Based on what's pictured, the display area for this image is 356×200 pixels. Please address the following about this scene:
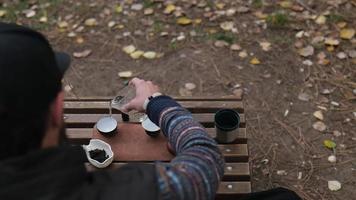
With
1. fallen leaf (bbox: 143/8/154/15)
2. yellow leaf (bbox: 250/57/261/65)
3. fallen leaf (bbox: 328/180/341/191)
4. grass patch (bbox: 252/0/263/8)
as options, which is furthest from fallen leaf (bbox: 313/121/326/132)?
fallen leaf (bbox: 143/8/154/15)

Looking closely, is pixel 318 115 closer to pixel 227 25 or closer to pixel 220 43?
pixel 220 43

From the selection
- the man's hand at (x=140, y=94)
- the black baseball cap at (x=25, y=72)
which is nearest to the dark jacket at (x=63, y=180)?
the black baseball cap at (x=25, y=72)

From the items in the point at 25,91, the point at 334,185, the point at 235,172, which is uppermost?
the point at 25,91

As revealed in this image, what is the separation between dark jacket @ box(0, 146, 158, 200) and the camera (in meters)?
1.06

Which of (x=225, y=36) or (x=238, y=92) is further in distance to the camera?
(x=225, y=36)

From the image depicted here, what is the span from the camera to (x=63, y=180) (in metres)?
1.11

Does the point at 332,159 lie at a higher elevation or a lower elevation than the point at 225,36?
lower

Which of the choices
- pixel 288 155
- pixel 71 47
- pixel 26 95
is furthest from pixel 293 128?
pixel 26 95

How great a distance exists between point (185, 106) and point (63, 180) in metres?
1.29

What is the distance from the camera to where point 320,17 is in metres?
3.51

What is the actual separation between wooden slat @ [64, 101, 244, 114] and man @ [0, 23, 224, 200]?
1.00 m

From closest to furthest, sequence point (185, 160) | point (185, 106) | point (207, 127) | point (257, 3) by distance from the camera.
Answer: point (185, 160) → point (207, 127) → point (185, 106) → point (257, 3)

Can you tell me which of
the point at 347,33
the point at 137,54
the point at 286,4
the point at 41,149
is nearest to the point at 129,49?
the point at 137,54

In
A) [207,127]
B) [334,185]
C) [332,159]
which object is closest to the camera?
[207,127]
